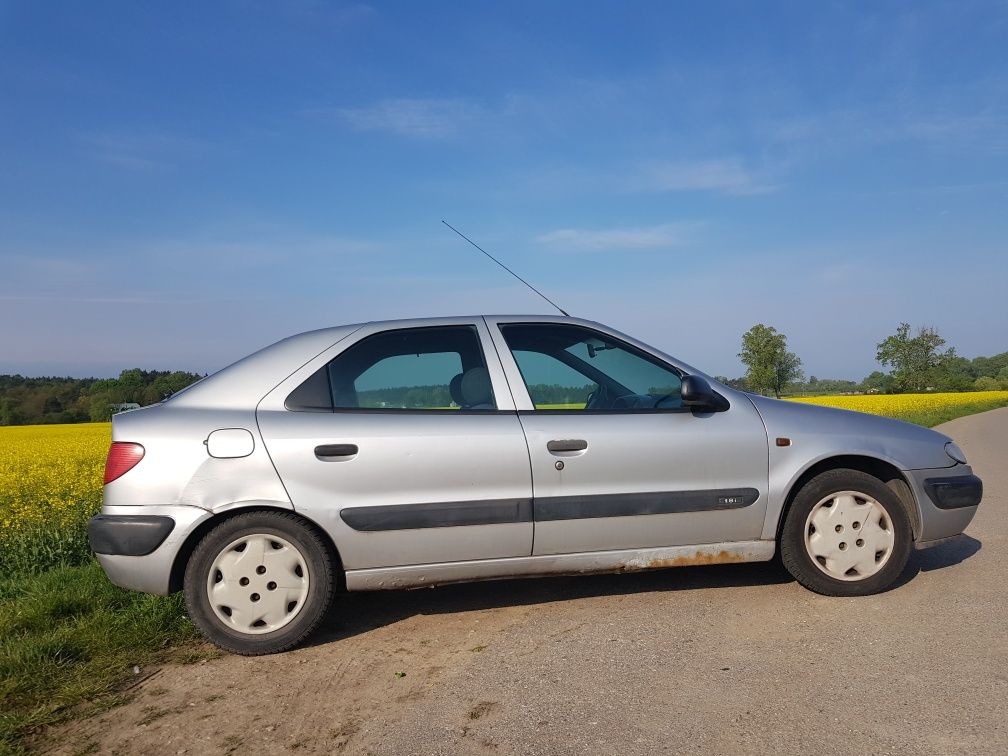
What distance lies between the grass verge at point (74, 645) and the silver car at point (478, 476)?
0.33 m

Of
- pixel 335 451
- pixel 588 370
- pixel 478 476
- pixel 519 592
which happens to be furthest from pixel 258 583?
pixel 588 370

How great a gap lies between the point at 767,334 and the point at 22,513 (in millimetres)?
46445

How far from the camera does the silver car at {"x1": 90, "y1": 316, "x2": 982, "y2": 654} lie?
3461 millimetres

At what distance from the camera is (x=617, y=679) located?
298 cm

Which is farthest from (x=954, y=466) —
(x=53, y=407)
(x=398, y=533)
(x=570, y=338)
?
(x=53, y=407)

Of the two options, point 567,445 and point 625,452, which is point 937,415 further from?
point 567,445

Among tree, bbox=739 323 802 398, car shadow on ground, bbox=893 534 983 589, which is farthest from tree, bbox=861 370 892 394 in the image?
car shadow on ground, bbox=893 534 983 589

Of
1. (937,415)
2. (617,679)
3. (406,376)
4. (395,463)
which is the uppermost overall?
(406,376)

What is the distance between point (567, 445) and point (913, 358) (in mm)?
81588

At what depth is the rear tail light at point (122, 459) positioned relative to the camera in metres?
3.46

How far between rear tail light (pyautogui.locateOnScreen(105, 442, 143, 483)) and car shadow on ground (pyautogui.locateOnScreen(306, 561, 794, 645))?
4.16ft

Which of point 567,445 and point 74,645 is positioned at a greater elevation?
point 567,445

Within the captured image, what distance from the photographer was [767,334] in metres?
47.7

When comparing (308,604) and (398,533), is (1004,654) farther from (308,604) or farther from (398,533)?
(308,604)
